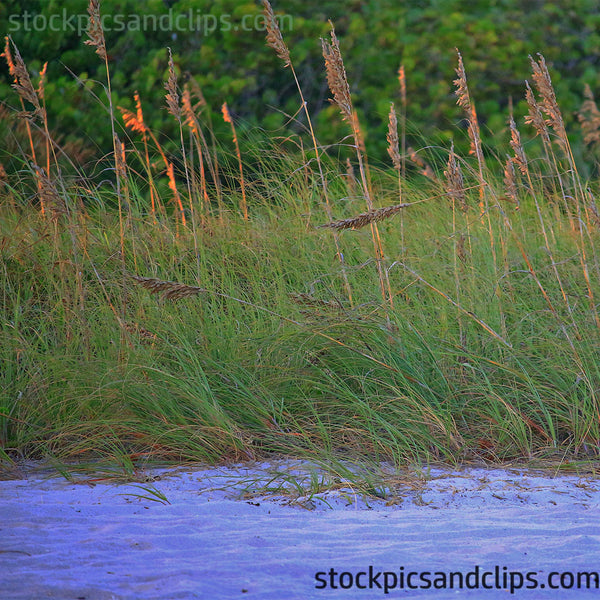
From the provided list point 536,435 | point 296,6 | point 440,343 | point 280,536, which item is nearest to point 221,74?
point 296,6

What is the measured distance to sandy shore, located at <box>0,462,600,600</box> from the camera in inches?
77.9

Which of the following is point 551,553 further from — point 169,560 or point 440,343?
point 440,343

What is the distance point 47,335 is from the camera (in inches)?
145

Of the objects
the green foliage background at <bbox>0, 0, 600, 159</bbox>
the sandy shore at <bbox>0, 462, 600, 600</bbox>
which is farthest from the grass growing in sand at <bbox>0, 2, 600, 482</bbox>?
the green foliage background at <bbox>0, 0, 600, 159</bbox>

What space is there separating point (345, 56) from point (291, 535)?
19.0ft

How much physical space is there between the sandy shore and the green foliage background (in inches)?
178

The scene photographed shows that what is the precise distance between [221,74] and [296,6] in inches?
43.1

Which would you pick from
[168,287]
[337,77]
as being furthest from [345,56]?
[168,287]

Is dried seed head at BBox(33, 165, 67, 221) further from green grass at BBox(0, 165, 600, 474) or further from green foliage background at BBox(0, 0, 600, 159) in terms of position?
green foliage background at BBox(0, 0, 600, 159)

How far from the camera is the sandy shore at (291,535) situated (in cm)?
198

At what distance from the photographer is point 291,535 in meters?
2.28

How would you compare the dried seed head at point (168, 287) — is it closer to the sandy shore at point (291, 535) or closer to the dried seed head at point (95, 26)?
the sandy shore at point (291, 535)

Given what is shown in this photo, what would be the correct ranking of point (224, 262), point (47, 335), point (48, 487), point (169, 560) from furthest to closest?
point (224, 262) → point (47, 335) → point (48, 487) → point (169, 560)

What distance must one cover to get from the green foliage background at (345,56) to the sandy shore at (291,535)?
4533 mm
